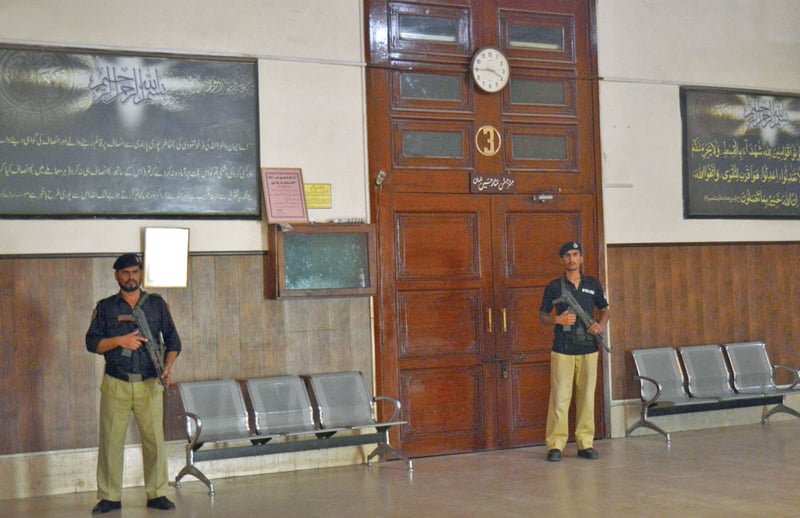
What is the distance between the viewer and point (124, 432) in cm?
679

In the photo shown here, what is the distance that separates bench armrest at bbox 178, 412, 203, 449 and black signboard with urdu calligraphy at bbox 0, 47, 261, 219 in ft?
5.07

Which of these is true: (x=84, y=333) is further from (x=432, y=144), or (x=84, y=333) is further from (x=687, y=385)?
(x=687, y=385)

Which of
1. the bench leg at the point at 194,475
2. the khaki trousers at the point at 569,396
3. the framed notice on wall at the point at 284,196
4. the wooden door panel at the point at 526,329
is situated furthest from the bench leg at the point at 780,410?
the bench leg at the point at 194,475

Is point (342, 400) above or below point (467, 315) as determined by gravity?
below

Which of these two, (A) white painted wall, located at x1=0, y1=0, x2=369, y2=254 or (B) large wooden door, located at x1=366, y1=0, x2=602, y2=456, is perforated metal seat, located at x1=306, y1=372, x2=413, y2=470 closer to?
(B) large wooden door, located at x1=366, y1=0, x2=602, y2=456

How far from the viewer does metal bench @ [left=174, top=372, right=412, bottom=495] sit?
7539 mm

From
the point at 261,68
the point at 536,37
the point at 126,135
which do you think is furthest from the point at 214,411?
the point at 536,37

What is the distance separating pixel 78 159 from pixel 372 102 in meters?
2.42

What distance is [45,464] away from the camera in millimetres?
7367

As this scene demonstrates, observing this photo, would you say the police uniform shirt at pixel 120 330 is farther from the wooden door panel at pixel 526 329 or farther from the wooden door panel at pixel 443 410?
the wooden door panel at pixel 526 329

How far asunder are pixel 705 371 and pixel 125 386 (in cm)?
A: 539

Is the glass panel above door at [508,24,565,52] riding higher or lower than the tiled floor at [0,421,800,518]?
higher

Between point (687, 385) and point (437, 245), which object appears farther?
point (687, 385)

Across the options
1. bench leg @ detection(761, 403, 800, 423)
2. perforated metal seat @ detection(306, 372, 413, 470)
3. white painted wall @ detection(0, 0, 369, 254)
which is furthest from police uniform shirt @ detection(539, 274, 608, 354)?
bench leg @ detection(761, 403, 800, 423)
